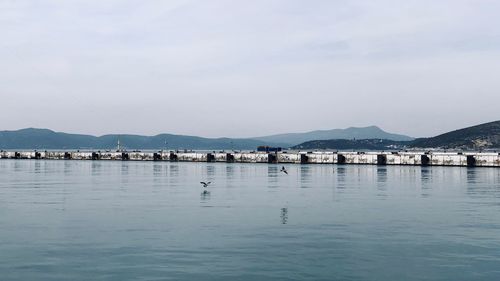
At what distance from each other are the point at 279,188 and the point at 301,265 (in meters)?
33.8

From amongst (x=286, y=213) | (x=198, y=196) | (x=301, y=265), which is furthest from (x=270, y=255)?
(x=198, y=196)

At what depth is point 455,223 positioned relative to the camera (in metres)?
31.0

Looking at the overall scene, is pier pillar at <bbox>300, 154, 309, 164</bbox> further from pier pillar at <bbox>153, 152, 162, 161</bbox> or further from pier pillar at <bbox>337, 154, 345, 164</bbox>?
pier pillar at <bbox>153, 152, 162, 161</bbox>

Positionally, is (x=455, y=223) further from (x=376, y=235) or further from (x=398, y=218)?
(x=376, y=235)

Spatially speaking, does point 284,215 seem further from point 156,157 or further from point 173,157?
point 156,157

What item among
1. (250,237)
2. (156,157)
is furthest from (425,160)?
(250,237)

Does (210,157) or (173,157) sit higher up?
(173,157)

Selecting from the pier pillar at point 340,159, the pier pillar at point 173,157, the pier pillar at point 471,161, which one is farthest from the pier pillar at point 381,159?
the pier pillar at point 173,157

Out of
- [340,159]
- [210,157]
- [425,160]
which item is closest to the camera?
[425,160]

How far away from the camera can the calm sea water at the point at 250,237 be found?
20.1 meters

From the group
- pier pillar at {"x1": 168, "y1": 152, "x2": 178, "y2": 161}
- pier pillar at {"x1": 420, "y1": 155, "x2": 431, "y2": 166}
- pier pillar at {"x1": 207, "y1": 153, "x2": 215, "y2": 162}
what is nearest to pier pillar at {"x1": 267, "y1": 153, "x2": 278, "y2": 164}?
pier pillar at {"x1": 207, "y1": 153, "x2": 215, "y2": 162}

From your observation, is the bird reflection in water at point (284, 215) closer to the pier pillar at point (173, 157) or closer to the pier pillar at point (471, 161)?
the pier pillar at point (471, 161)

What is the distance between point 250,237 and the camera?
26703 mm

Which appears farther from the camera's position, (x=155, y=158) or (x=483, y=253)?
(x=155, y=158)
